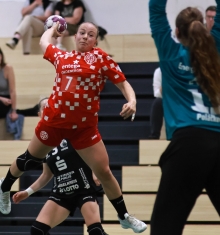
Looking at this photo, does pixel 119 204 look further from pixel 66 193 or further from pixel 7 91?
pixel 7 91

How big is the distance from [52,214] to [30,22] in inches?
159

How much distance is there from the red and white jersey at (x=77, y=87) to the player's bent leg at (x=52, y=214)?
0.75 meters

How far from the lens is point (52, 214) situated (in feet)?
15.8

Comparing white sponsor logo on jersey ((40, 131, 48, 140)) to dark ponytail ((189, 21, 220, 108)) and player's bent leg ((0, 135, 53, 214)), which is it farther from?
dark ponytail ((189, 21, 220, 108))

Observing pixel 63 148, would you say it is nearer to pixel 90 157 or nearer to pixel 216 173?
pixel 90 157

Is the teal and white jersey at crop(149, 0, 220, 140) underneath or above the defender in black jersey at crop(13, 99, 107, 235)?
above

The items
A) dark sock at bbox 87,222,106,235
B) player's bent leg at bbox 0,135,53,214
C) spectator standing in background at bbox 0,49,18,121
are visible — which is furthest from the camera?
spectator standing in background at bbox 0,49,18,121

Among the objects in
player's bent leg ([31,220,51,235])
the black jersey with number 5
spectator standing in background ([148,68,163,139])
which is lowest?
spectator standing in background ([148,68,163,139])

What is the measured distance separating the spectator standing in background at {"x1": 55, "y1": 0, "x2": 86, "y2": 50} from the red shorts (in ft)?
13.1

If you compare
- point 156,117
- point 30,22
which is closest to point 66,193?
point 156,117

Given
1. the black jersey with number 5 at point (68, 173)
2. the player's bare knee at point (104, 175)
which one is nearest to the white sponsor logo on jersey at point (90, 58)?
the player's bare knee at point (104, 175)

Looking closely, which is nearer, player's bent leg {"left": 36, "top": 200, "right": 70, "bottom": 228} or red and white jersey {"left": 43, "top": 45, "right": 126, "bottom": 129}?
red and white jersey {"left": 43, "top": 45, "right": 126, "bottom": 129}

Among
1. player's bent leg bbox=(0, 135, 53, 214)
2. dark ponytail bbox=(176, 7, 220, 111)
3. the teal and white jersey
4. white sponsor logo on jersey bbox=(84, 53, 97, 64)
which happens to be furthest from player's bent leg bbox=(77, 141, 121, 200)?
dark ponytail bbox=(176, 7, 220, 111)

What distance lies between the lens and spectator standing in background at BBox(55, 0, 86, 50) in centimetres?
830
